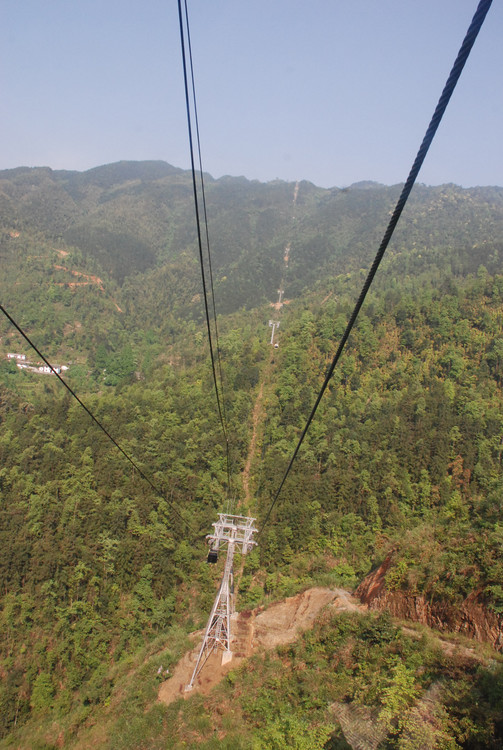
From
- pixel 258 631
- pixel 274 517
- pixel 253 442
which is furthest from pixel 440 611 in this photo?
pixel 253 442

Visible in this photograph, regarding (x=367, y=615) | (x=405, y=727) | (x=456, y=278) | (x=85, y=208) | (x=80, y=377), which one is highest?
(x=85, y=208)

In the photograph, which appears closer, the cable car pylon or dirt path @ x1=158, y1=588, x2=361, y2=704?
the cable car pylon

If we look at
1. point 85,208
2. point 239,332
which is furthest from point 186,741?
point 85,208

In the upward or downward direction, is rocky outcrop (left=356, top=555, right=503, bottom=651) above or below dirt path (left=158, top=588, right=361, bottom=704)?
above

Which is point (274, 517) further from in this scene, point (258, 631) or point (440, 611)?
point (440, 611)

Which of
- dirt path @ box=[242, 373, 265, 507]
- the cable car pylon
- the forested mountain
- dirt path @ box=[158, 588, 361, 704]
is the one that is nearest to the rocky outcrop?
the forested mountain

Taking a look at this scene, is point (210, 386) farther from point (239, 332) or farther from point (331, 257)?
point (331, 257)

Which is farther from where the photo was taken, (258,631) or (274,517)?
(274,517)

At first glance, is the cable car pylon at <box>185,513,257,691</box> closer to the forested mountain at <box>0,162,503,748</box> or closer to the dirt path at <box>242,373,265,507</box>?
the forested mountain at <box>0,162,503,748</box>
